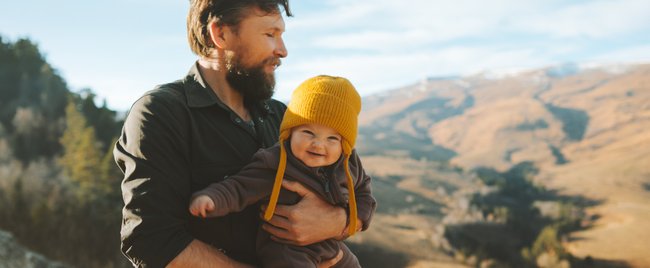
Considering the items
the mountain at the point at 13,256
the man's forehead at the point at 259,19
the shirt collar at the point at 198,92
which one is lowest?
the mountain at the point at 13,256

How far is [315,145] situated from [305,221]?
0.38 metres

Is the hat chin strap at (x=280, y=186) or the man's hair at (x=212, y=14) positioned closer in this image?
the hat chin strap at (x=280, y=186)

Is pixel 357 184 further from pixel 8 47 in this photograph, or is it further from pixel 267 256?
pixel 8 47

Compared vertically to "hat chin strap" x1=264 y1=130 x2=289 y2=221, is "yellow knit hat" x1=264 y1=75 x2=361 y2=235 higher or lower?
higher

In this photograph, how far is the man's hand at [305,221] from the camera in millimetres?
2562

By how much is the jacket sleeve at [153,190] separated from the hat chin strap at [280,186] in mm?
392

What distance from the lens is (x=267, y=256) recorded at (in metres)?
2.58

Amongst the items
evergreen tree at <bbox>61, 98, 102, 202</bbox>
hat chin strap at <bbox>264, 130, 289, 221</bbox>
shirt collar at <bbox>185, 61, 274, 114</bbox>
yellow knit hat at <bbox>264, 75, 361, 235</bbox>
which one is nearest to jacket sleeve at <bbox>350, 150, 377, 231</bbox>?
yellow knit hat at <bbox>264, 75, 361, 235</bbox>

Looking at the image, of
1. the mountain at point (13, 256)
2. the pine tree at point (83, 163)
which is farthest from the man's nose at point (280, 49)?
the pine tree at point (83, 163)

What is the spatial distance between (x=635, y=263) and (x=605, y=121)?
388 ft

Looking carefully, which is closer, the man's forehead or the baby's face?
the baby's face

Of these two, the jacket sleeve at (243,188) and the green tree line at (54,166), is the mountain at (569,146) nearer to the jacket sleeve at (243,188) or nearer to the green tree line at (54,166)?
the green tree line at (54,166)

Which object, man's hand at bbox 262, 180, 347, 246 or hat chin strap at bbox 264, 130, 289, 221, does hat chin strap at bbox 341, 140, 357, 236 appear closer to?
man's hand at bbox 262, 180, 347, 246

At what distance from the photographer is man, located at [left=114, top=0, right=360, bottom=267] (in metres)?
2.29
